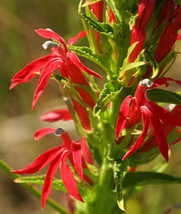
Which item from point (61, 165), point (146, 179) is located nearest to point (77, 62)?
point (61, 165)

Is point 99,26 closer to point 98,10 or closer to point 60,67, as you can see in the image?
point 98,10

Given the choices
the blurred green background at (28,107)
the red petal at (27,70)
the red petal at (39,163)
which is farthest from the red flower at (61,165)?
the blurred green background at (28,107)

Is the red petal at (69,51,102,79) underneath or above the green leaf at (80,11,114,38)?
underneath

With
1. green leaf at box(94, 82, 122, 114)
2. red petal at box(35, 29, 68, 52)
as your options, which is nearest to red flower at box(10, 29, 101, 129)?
red petal at box(35, 29, 68, 52)

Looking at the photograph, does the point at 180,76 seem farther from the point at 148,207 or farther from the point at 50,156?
the point at 50,156

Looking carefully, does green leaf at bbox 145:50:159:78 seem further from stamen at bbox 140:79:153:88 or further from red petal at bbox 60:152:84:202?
red petal at bbox 60:152:84:202

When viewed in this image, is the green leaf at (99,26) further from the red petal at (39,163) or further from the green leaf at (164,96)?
the red petal at (39,163)
